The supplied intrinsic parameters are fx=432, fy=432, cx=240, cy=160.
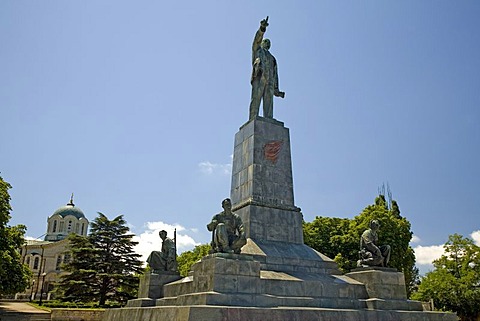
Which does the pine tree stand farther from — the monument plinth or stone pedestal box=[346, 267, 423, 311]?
stone pedestal box=[346, 267, 423, 311]

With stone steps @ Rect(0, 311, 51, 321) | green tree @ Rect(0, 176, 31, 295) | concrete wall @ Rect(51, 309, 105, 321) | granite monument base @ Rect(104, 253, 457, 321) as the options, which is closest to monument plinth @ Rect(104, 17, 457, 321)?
granite monument base @ Rect(104, 253, 457, 321)

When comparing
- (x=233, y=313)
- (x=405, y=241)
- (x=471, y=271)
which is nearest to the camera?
(x=233, y=313)

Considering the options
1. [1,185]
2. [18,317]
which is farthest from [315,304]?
[18,317]

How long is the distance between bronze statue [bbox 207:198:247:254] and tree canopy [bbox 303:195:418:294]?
23559 mm

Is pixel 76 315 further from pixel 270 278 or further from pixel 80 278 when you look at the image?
pixel 270 278

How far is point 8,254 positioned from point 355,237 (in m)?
26.1

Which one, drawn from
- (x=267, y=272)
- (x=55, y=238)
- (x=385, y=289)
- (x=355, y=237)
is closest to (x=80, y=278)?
(x=355, y=237)

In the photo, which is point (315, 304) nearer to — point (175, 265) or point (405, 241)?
point (175, 265)

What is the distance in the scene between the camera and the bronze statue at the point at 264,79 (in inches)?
731

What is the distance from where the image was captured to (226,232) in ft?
39.8

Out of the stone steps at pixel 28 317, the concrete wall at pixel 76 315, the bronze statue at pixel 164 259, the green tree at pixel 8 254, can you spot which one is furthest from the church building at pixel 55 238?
the bronze statue at pixel 164 259

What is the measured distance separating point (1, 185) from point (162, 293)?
1509 centimetres

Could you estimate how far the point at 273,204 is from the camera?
16031mm

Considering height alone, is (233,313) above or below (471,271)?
below
